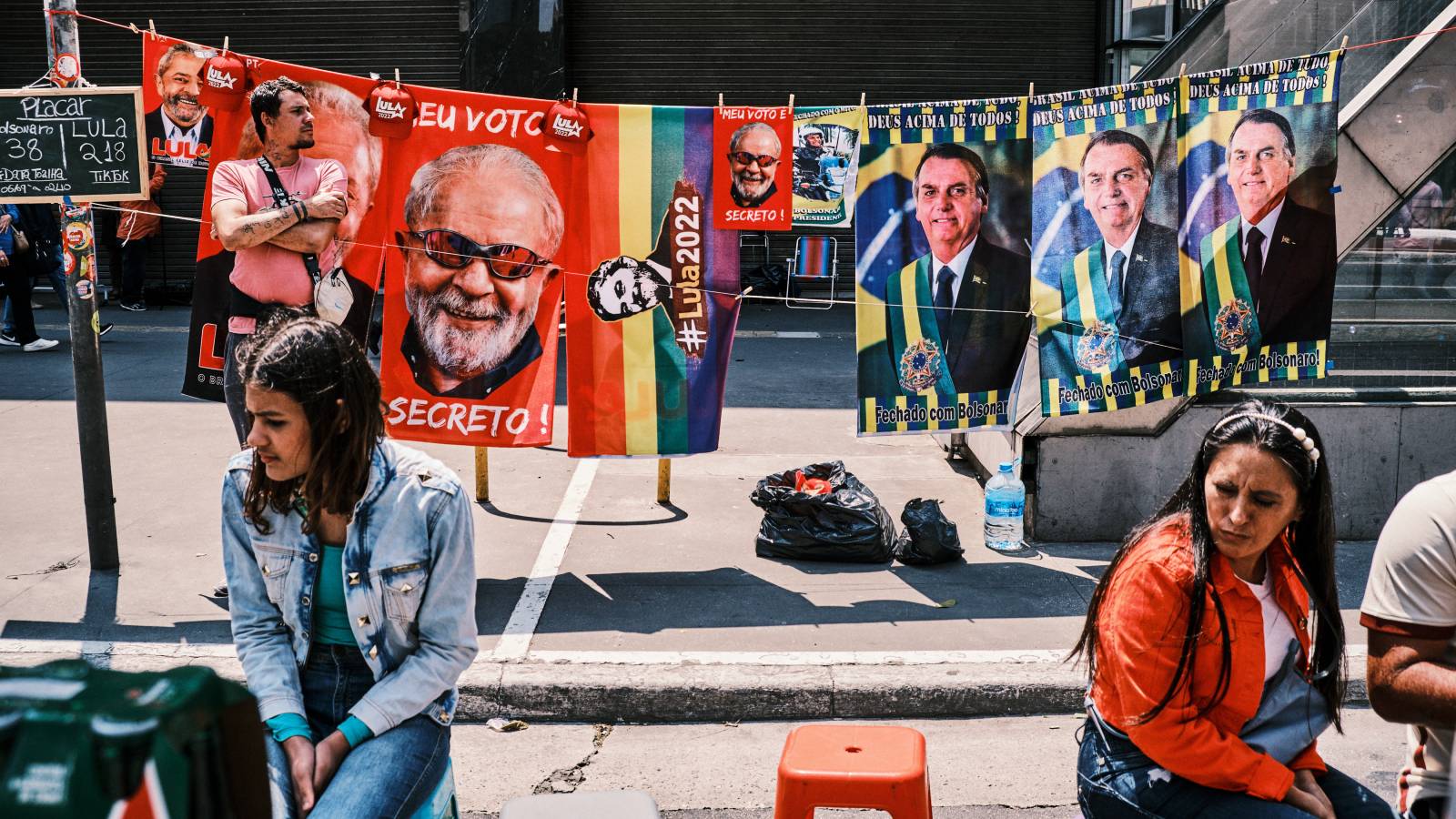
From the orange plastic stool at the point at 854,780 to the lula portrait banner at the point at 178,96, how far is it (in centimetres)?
456

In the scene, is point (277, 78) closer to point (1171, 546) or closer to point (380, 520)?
point (380, 520)

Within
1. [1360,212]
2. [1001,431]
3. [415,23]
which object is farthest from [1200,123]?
[415,23]

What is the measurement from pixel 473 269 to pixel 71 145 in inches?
76.1

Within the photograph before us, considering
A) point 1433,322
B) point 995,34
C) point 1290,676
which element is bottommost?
point 1290,676

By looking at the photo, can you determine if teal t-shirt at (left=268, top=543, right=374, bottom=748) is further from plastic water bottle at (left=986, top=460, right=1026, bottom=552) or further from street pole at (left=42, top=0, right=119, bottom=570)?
plastic water bottle at (left=986, top=460, right=1026, bottom=552)

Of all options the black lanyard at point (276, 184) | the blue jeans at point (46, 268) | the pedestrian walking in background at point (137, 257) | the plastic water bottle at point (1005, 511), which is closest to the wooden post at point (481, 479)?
the black lanyard at point (276, 184)

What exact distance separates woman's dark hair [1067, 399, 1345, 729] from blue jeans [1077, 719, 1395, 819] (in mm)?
134

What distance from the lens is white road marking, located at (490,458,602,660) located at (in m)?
5.61

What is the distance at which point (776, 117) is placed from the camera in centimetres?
644

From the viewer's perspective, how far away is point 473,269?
6.54 m

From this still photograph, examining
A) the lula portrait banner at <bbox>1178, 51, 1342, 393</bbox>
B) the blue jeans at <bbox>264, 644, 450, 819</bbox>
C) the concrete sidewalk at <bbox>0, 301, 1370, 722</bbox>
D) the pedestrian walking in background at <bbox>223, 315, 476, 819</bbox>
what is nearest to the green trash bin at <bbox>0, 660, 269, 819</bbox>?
the blue jeans at <bbox>264, 644, 450, 819</bbox>

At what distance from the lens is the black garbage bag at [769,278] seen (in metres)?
16.5

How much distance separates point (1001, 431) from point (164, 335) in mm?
10021

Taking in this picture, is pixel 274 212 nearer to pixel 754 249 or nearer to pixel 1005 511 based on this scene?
pixel 1005 511
